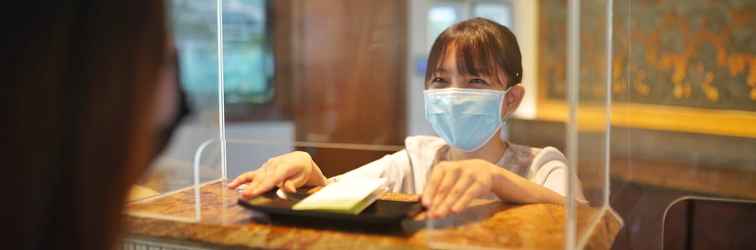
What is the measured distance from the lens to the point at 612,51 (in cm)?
131

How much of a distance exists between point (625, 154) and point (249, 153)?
0.84 meters

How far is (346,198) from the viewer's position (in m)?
1.05

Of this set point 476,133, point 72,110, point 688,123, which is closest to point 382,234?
point 476,133

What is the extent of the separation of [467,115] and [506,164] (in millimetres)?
118

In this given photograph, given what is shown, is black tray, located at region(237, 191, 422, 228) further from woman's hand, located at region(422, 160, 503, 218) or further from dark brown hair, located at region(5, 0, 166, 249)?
dark brown hair, located at region(5, 0, 166, 249)

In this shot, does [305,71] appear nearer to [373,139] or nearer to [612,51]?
[373,139]

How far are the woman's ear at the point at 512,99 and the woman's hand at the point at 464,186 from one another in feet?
0.29

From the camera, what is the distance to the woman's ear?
1082mm

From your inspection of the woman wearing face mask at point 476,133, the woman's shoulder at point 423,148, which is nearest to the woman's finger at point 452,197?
the woman wearing face mask at point 476,133

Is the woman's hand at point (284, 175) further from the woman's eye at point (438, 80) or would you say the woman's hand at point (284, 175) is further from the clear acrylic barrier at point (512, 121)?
the woman's eye at point (438, 80)

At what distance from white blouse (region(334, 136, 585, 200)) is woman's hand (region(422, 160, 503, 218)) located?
0.22 ft

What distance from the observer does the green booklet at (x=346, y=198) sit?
1025 millimetres

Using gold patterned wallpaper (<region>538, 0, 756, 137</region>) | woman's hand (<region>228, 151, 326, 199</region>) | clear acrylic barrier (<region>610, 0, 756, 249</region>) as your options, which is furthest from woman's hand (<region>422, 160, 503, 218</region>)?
gold patterned wallpaper (<region>538, 0, 756, 137</region>)

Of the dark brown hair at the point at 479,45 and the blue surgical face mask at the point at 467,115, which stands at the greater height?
the dark brown hair at the point at 479,45
